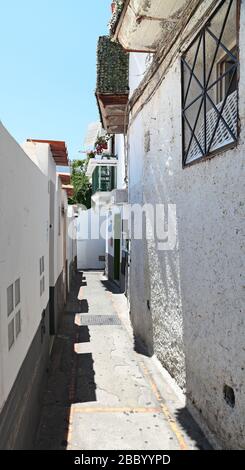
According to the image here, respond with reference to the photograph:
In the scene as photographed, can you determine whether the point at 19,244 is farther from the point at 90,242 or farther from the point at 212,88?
the point at 90,242

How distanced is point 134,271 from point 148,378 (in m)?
3.37

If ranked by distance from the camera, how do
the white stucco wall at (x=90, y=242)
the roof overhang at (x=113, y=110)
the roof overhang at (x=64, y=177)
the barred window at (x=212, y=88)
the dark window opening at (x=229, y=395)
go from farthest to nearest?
the white stucco wall at (x=90, y=242), the roof overhang at (x=113, y=110), the roof overhang at (x=64, y=177), the barred window at (x=212, y=88), the dark window opening at (x=229, y=395)

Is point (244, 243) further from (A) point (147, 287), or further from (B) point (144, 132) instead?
(B) point (144, 132)

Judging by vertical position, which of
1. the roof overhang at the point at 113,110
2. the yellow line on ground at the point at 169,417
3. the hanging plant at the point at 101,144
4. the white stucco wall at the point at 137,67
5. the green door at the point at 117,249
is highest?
the hanging plant at the point at 101,144

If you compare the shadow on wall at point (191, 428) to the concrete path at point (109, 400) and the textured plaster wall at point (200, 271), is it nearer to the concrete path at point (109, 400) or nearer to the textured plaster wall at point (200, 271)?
the concrete path at point (109, 400)

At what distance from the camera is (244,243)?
386cm

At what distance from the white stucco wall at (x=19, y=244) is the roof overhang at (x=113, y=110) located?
221 inches

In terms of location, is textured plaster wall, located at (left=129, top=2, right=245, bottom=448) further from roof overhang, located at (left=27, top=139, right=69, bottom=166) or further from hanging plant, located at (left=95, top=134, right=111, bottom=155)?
hanging plant, located at (left=95, top=134, right=111, bottom=155)

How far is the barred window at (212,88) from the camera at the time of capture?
435 cm

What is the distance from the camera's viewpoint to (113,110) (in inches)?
450

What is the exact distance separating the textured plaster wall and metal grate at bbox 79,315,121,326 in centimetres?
311

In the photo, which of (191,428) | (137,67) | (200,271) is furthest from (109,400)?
(137,67)

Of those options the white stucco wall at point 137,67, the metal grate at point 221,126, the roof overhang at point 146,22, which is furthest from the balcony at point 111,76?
the metal grate at point 221,126

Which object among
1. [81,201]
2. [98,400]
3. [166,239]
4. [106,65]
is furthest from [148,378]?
[81,201]
